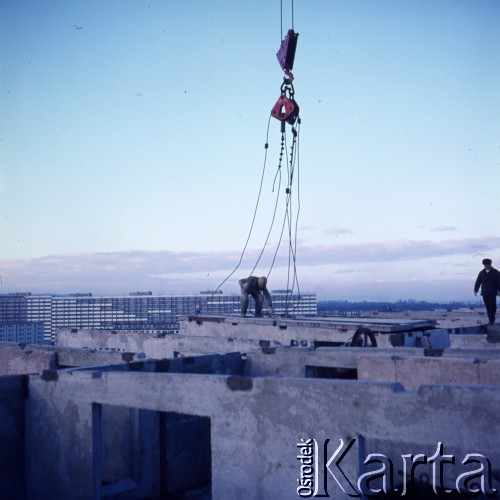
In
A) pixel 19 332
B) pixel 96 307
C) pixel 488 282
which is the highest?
pixel 488 282

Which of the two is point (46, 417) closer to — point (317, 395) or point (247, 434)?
point (247, 434)

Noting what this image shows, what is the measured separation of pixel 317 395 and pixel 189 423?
13.4 feet

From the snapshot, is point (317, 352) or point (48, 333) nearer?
point (317, 352)

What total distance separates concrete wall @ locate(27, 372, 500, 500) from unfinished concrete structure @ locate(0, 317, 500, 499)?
0.01m

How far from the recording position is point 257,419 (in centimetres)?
591

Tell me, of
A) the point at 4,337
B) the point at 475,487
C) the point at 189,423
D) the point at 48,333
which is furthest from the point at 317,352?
the point at 48,333

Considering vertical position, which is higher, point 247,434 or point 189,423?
point 247,434

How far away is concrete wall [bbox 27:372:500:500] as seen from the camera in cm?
488

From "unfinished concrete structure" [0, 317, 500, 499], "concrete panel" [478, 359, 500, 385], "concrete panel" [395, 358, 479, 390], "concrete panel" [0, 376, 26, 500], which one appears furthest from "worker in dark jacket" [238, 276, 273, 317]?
"concrete panel" [478, 359, 500, 385]

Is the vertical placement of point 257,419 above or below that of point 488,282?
below

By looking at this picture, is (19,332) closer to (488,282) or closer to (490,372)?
(488,282)

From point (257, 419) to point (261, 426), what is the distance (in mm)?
85

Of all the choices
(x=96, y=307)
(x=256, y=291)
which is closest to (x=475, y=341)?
(x=256, y=291)

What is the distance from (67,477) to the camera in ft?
23.6
